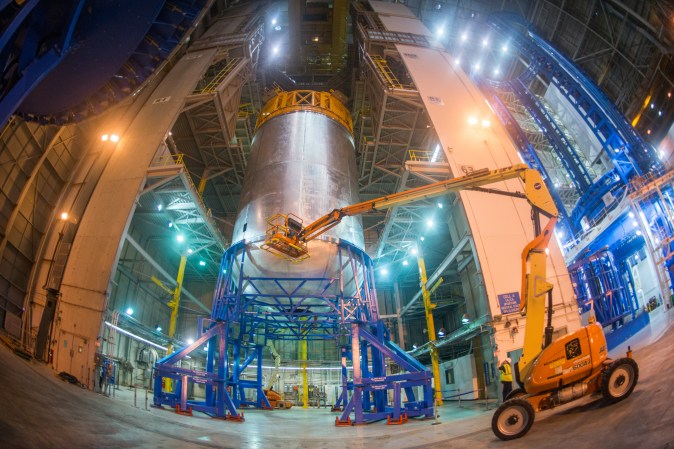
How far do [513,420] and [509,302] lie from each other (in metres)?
7.67

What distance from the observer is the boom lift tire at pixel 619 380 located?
5.72m

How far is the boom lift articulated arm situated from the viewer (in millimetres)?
6672

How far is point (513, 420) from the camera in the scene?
5.78m

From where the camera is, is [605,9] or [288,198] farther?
[605,9]

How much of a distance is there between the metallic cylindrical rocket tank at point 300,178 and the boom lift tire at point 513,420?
24.6 ft

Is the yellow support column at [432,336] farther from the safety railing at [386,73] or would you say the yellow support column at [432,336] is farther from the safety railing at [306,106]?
the safety railing at [386,73]

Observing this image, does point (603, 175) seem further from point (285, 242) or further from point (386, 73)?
point (285, 242)

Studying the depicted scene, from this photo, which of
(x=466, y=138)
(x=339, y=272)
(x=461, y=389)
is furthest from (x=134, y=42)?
(x=461, y=389)

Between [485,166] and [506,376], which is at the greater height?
[485,166]

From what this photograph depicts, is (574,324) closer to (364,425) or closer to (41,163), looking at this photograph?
(364,425)

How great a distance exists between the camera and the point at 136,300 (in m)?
20.4

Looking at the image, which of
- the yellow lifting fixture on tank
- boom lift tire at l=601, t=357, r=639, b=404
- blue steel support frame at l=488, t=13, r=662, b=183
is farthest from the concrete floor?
blue steel support frame at l=488, t=13, r=662, b=183

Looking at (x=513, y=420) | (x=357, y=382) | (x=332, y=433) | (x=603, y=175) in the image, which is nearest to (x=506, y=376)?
(x=513, y=420)

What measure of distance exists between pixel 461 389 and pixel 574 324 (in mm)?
8338
